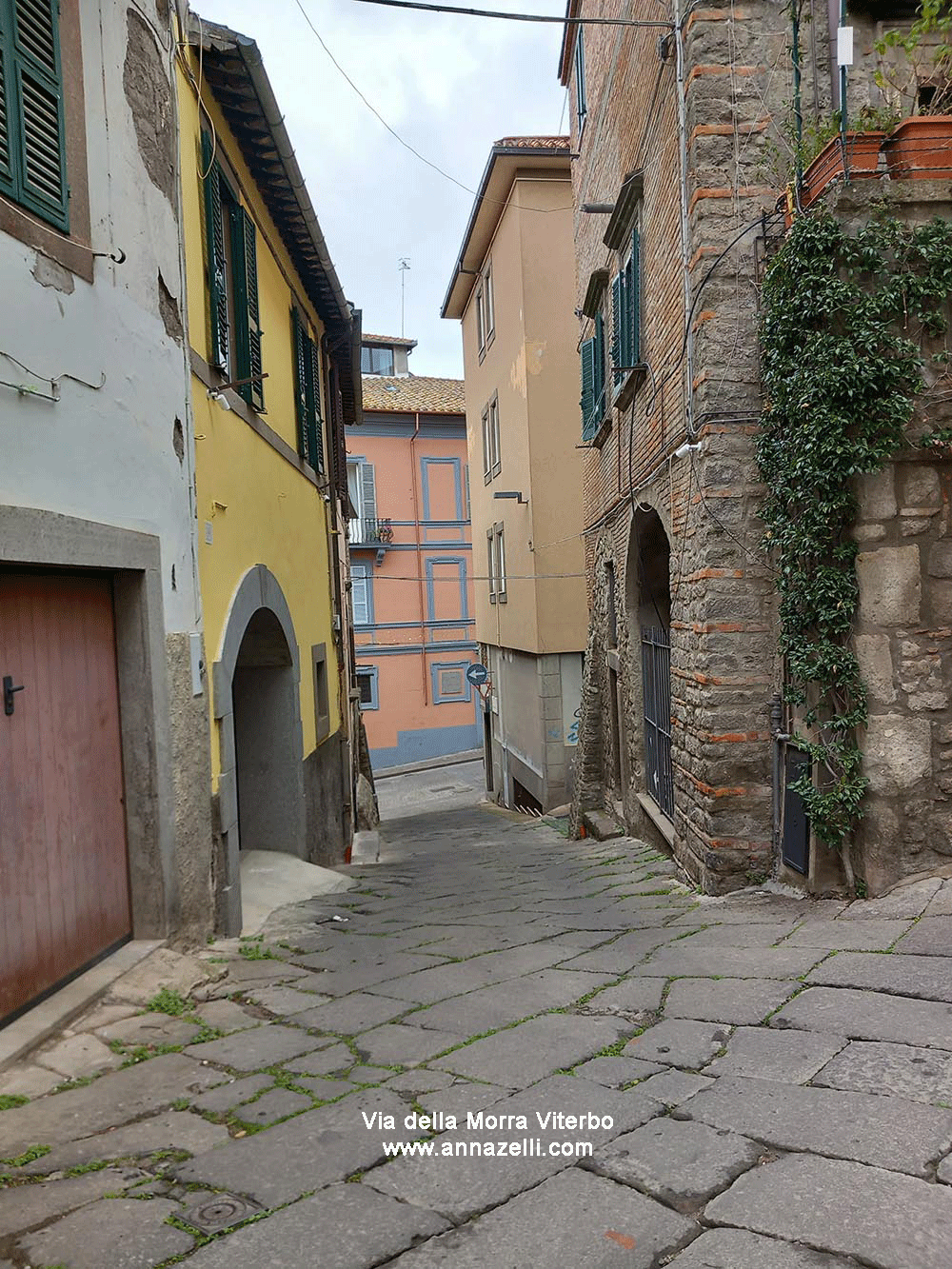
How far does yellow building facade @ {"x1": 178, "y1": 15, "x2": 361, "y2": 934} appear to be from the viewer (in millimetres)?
5473

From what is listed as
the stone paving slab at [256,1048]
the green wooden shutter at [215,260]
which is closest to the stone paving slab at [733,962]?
the stone paving slab at [256,1048]

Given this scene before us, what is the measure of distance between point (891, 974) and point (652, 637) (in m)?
4.83

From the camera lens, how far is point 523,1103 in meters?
2.93

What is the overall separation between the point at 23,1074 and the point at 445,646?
77.2ft

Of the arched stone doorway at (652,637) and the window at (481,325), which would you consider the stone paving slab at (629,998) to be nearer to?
the arched stone doorway at (652,637)

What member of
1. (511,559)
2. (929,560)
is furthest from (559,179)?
(929,560)

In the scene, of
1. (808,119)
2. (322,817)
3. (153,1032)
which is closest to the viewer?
(153,1032)

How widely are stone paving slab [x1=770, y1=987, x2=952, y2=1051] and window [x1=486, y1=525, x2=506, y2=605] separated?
14.2 m

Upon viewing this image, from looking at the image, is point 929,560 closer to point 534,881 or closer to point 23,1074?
point 534,881

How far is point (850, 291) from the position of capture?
4.80 meters

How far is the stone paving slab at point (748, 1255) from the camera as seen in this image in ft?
6.75

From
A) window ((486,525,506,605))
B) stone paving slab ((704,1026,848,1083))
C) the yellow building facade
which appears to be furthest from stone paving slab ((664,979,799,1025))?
window ((486,525,506,605))

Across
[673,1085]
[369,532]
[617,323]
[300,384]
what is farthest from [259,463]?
[369,532]

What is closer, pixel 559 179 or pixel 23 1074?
pixel 23 1074
